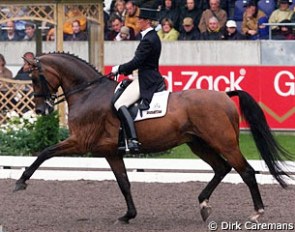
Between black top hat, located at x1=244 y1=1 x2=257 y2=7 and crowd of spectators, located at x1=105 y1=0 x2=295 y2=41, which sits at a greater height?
black top hat, located at x1=244 y1=1 x2=257 y2=7

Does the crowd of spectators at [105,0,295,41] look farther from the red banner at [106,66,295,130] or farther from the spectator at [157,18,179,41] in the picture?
the red banner at [106,66,295,130]

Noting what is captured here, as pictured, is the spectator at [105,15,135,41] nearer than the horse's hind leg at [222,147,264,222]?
No

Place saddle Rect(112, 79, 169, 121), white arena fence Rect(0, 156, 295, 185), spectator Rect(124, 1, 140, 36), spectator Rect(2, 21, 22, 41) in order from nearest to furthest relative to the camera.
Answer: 1. saddle Rect(112, 79, 169, 121)
2. white arena fence Rect(0, 156, 295, 185)
3. spectator Rect(2, 21, 22, 41)
4. spectator Rect(124, 1, 140, 36)

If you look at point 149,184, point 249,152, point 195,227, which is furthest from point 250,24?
point 195,227

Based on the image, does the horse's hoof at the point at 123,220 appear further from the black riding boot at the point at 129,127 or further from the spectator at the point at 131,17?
the spectator at the point at 131,17

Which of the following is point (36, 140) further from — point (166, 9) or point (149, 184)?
point (166, 9)

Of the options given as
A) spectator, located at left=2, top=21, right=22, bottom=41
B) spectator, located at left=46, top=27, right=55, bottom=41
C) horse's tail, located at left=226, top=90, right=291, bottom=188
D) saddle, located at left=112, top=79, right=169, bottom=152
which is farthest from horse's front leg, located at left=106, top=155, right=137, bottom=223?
spectator, located at left=2, top=21, right=22, bottom=41

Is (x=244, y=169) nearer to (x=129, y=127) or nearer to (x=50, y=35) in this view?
(x=129, y=127)

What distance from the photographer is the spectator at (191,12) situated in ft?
59.8

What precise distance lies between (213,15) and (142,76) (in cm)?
862

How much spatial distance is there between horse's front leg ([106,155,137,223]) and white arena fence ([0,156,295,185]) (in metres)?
2.64

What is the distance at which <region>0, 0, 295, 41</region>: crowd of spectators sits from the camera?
17547 mm

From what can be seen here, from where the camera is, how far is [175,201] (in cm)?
1081

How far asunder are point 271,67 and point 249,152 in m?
2.34
